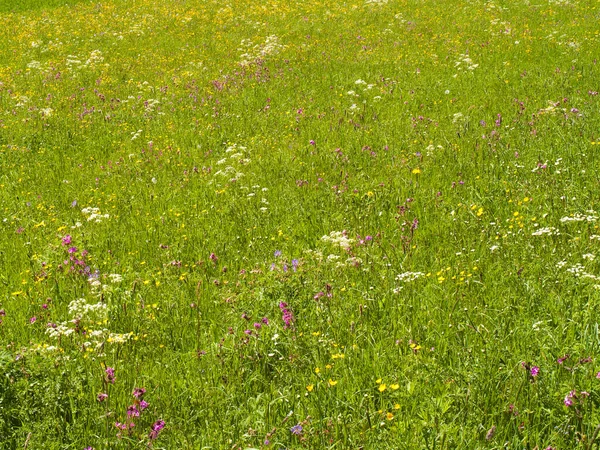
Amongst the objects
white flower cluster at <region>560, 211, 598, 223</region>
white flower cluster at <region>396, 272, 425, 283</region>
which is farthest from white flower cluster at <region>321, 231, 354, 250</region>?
white flower cluster at <region>560, 211, 598, 223</region>

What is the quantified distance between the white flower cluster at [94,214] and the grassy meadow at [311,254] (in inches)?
3.9

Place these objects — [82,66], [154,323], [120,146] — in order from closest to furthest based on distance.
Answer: [154,323]
[120,146]
[82,66]

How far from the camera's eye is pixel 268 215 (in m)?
6.47

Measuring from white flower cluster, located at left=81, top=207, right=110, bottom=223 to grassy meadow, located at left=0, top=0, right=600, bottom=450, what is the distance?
98mm

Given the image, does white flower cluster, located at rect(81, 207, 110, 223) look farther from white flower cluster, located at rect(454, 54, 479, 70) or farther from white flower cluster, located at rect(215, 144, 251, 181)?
white flower cluster, located at rect(454, 54, 479, 70)

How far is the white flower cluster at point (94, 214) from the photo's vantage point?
6.44 m

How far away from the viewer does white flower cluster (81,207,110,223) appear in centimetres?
644

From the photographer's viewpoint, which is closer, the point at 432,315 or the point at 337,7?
the point at 432,315

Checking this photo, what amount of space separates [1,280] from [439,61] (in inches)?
410

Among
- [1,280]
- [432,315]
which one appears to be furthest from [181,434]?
[1,280]

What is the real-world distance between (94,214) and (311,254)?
112 inches

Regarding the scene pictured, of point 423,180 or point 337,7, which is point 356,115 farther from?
point 337,7

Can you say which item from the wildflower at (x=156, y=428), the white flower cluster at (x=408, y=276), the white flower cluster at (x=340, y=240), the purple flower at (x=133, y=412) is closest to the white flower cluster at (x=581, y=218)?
the white flower cluster at (x=408, y=276)

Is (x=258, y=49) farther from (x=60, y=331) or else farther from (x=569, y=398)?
(x=569, y=398)
